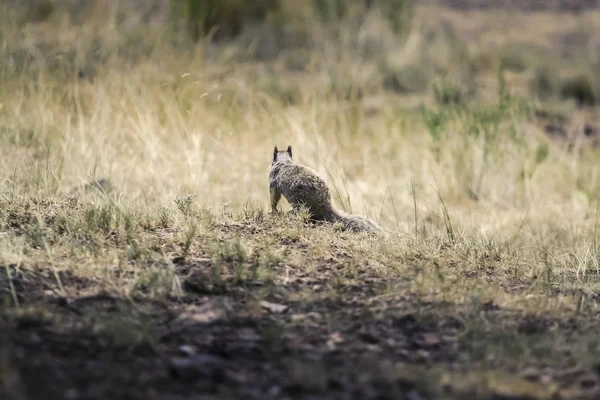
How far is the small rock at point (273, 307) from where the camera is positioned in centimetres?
411

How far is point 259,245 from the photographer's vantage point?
16.2ft

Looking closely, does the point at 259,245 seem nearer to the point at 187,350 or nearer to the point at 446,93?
the point at 187,350

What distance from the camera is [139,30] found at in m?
9.62

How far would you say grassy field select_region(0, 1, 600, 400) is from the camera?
3377mm

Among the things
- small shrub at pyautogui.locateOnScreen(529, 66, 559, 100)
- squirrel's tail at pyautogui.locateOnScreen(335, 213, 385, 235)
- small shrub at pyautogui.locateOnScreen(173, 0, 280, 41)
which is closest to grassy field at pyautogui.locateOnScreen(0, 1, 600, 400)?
squirrel's tail at pyautogui.locateOnScreen(335, 213, 385, 235)

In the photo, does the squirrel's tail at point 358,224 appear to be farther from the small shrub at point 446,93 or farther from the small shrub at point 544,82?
the small shrub at point 544,82

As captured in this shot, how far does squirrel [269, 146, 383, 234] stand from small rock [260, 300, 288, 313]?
1.38m

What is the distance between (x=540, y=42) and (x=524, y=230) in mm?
15084

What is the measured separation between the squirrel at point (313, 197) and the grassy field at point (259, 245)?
0.17 meters

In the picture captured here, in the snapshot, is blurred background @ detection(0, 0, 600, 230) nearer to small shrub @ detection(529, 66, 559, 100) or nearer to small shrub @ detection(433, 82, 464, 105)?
small shrub @ detection(433, 82, 464, 105)

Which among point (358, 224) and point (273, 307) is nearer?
point (273, 307)

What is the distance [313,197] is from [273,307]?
1.51 m

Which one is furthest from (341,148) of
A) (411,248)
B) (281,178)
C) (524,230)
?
(411,248)

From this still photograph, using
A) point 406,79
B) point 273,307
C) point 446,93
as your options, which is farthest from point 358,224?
point 406,79
